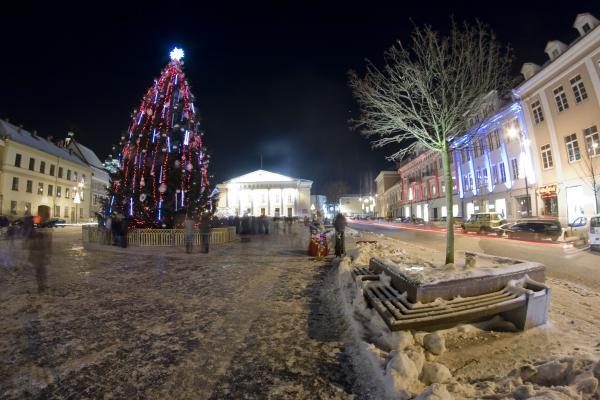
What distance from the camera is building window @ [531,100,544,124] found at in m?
25.4

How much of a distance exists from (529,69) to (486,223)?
13.9 meters

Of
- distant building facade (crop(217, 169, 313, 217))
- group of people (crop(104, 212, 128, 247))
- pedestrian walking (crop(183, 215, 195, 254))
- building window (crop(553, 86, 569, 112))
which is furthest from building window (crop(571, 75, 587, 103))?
distant building facade (crop(217, 169, 313, 217))

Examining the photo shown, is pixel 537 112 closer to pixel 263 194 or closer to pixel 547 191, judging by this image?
pixel 547 191

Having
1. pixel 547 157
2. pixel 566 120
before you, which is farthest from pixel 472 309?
pixel 547 157

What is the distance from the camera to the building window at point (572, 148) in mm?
22234

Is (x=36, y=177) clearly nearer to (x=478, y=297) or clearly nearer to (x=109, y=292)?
(x=109, y=292)

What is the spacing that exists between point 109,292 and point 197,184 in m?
9.64

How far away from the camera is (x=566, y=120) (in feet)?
75.3

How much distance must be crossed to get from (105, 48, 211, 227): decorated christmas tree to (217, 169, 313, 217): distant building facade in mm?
58903

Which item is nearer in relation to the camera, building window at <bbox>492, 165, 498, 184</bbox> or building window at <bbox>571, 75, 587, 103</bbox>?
building window at <bbox>571, 75, 587, 103</bbox>

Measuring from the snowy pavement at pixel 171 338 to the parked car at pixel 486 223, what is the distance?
19353 mm

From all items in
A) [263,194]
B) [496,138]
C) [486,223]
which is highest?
[496,138]

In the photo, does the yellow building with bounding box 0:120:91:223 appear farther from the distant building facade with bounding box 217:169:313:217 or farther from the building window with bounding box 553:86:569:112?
the building window with bounding box 553:86:569:112

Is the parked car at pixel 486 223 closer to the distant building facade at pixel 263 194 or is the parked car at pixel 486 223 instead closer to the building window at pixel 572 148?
the building window at pixel 572 148
